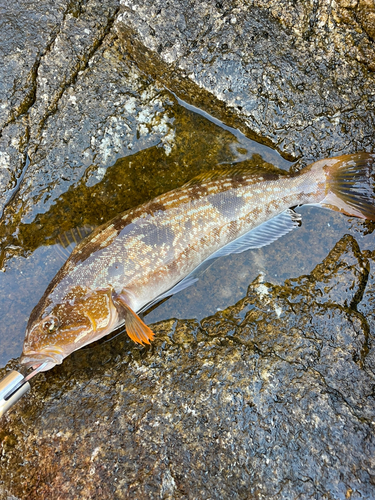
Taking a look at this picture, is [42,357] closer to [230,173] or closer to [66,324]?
[66,324]

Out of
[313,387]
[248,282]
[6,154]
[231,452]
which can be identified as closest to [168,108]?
[6,154]

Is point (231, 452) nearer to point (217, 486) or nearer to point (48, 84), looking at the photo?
point (217, 486)

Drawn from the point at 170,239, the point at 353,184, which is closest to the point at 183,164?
the point at 170,239

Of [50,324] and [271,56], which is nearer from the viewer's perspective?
[50,324]

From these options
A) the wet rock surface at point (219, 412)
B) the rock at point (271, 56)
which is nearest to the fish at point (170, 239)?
the wet rock surface at point (219, 412)

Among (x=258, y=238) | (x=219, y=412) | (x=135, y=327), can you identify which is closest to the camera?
(x=219, y=412)

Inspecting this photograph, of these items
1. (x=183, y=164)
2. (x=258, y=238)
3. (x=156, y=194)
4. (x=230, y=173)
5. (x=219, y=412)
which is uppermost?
(x=183, y=164)

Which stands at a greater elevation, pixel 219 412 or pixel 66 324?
pixel 66 324

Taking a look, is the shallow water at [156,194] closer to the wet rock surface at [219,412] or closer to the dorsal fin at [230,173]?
the dorsal fin at [230,173]
